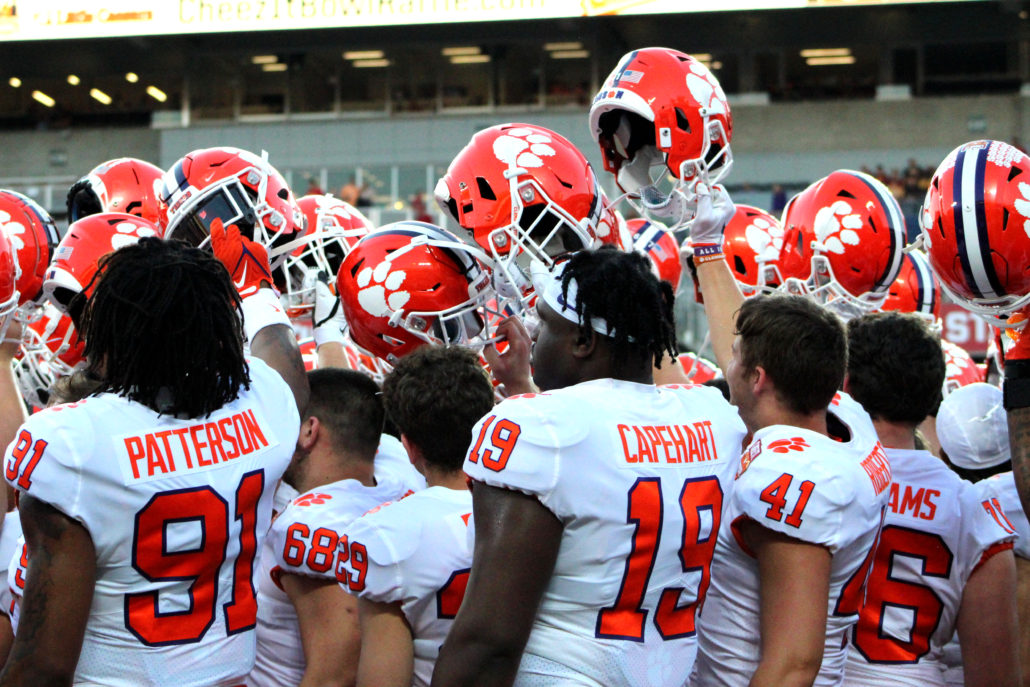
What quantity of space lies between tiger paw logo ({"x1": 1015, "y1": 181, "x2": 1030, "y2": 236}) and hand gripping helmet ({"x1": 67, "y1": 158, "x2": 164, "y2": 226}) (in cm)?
302

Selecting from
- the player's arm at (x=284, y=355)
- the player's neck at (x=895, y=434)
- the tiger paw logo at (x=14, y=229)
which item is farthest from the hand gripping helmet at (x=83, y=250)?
the player's neck at (x=895, y=434)

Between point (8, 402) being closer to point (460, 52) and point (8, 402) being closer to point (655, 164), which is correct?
point (655, 164)

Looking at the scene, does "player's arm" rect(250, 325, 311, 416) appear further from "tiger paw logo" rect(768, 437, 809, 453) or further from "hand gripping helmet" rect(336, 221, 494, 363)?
"tiger paw logo" rect(768, 437, 809, 453)

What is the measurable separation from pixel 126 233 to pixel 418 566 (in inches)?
75.8

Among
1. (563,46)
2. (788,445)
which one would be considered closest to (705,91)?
(788,445)

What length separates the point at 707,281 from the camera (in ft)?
11.3

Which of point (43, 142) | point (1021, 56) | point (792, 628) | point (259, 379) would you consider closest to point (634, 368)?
point (792, 628)

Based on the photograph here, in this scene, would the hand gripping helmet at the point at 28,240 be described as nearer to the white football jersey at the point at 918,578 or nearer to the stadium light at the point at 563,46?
the white football jersey at the point at 918,578

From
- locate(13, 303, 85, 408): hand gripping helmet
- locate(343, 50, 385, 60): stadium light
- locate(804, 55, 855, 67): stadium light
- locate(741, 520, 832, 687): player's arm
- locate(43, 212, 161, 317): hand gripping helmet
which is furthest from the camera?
locate(343, 50, 385, 60): stadium light

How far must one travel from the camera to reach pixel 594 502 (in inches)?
87.2

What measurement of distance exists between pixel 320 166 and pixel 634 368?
823 inches

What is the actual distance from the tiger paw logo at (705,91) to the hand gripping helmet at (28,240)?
217cm

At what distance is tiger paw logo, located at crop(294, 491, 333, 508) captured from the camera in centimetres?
281

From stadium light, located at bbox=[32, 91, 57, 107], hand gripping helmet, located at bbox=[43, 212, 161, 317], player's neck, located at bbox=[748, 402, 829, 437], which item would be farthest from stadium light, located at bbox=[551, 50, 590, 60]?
player's neck, located at bbox=[748, 402, 829, 437]
